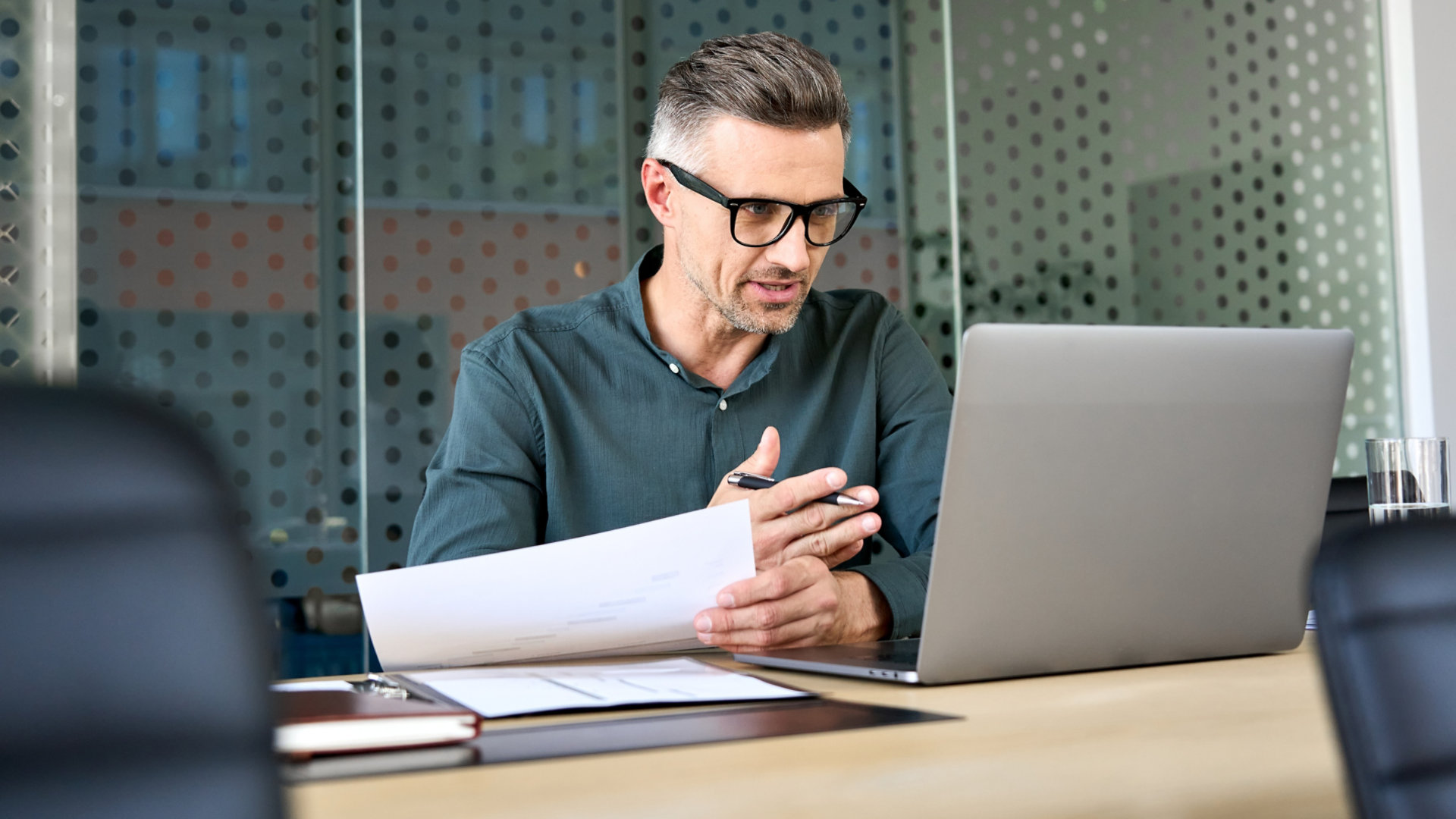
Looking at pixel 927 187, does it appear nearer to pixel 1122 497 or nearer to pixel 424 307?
pixel 424 307

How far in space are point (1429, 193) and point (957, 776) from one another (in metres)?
3.81

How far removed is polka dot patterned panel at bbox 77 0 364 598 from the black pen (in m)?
1.44

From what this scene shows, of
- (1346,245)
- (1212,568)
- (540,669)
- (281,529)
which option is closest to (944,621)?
(1212,568)

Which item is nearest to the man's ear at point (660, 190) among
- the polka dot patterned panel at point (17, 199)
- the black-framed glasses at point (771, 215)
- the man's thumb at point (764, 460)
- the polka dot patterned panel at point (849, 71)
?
the black-framed glasses at point (771, 215)

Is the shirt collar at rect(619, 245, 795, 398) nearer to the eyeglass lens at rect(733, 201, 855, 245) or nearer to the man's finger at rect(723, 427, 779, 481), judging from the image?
the eyeglass lens at rect(733, 201, 855, 245)

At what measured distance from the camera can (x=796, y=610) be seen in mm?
1304

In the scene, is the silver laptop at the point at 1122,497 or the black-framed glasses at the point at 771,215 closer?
the silver laptop at the point at 1122,497

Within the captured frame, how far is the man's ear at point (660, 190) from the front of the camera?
1868 millimetres

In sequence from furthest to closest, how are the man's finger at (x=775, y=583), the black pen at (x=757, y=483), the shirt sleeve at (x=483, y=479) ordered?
1. the shirt sleeve at (x=483, y=479)
2. the black pen at (x=757, y=483)
3. the man's finger at (x=775, y=583)

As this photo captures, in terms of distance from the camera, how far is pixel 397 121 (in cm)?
282

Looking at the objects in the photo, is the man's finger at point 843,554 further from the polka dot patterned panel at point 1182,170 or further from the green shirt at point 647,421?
the polka dot patterned panel at point 1182,170

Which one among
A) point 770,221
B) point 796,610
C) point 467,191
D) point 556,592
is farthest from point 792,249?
point 467,191

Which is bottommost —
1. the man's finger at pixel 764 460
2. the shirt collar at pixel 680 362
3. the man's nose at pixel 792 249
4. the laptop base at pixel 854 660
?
the laptop base at pixel 854 660

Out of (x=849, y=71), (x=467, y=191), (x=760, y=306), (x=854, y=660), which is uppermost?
(x=849, y=71)
